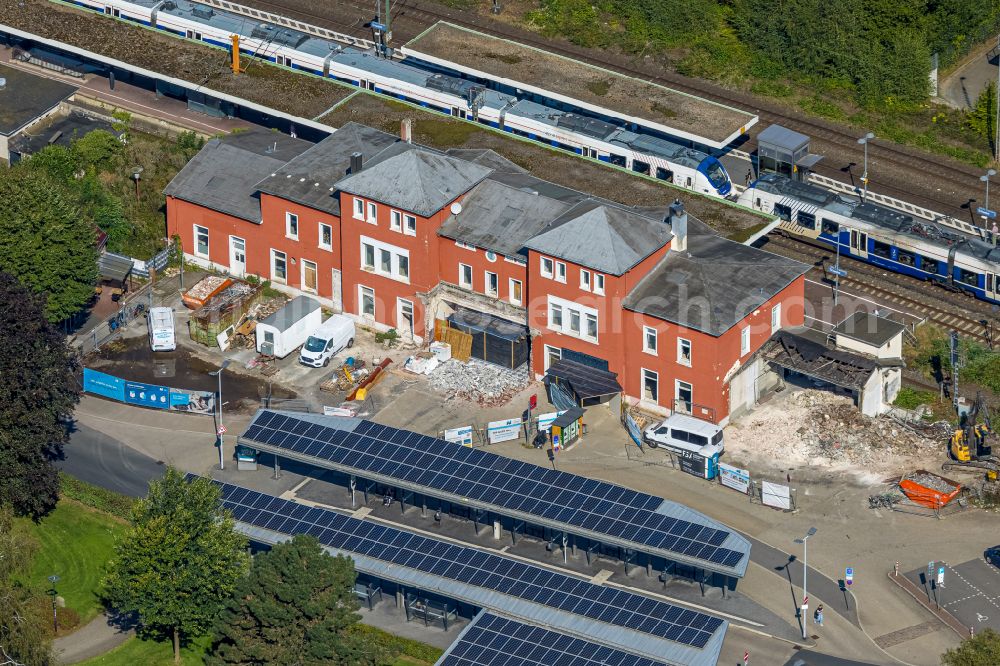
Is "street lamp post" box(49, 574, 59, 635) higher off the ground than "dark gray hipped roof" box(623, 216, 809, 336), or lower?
lower

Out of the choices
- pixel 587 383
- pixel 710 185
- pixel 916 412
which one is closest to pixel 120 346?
pixel 587 383

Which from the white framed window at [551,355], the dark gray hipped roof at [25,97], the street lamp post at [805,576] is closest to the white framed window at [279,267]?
the white framed window at [551,355]

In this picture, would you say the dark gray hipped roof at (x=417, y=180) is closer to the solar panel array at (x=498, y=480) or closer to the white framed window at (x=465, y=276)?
the white framed window at (x=465, y=276)

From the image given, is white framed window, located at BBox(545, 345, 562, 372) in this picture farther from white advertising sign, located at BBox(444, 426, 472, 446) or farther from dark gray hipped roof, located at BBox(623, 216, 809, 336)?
white advertising sign, located at BBox(444, 426, 472, 446)

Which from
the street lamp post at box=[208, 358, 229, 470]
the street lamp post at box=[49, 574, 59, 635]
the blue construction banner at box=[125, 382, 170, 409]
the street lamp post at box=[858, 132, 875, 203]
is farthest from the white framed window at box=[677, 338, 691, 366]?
the street lamp post at box=[49, 574, 59, 635]

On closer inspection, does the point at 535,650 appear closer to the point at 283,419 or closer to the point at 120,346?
the point at 283,419

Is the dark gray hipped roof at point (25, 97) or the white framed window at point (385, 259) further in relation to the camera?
the dark gray hipped roof at point (25, 97)
